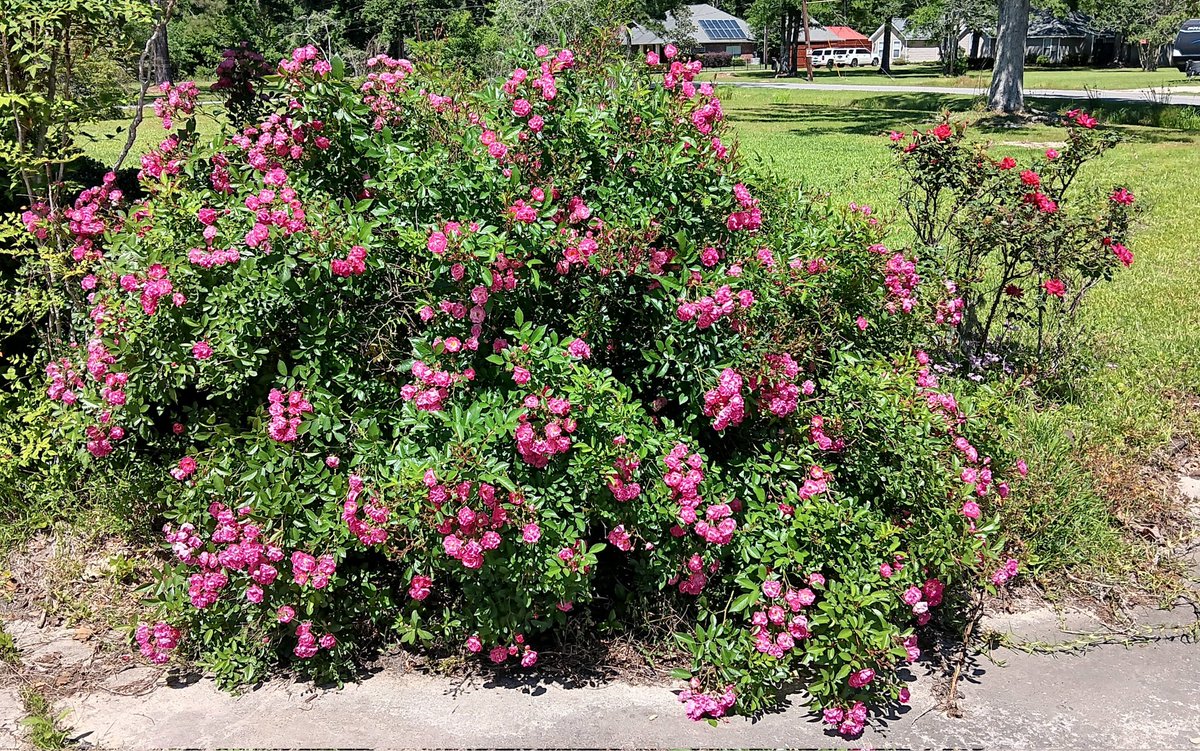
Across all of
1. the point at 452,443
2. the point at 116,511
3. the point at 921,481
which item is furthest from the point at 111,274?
the point at 921,481

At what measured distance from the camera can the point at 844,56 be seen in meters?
64.9

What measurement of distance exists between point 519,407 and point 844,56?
68.3 meters

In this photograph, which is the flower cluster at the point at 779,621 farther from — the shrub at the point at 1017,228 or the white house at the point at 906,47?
the white house at the point at 906,47

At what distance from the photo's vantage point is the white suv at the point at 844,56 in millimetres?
62250

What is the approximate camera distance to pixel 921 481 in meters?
3.25

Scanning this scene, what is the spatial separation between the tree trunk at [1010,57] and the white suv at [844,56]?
141ft

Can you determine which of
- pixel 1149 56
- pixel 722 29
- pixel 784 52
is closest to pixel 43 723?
pixel 784 52

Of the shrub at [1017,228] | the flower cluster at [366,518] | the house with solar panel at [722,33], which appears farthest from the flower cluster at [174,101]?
the house with solar panel at [722,33]

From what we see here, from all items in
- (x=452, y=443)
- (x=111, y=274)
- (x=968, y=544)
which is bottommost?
(x=968, y=544)

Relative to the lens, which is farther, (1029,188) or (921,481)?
(1029,188)

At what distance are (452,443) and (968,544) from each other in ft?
5.92

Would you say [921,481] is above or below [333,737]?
above

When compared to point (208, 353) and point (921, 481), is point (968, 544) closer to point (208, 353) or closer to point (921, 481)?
point (921, 481)

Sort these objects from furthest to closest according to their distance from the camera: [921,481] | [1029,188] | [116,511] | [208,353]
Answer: [1029,188] → [116,511] → [921,481] → [208,353]
